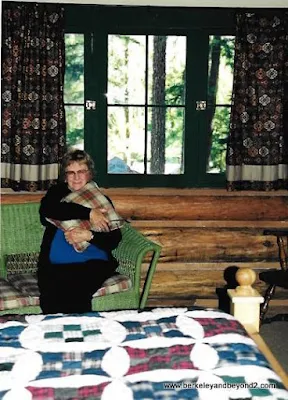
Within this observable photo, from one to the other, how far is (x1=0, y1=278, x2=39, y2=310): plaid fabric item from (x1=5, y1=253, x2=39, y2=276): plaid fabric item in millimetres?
509

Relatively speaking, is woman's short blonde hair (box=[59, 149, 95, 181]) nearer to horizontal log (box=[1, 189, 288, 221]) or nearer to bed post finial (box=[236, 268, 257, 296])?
horizontal log (box=[1, 189, 288, 221])

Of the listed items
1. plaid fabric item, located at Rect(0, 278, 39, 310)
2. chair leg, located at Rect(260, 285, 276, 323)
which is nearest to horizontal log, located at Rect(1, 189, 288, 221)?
chair leg, located at Rect(260, 285, 276, 323)

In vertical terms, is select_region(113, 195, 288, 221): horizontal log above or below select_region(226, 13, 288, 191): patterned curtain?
below

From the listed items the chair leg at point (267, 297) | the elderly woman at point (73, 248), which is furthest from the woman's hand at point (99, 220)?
the chair leg at point (267, 297)

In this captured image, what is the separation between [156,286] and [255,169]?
46.6 inches

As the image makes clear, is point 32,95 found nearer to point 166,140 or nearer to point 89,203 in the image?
point 166,140

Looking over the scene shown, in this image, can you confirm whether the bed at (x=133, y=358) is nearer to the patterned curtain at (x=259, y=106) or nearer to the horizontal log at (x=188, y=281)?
the horizontal log at (x=188, y=281)

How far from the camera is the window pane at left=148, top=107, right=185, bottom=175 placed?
5.33 meters

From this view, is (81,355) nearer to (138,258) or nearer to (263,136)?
(138,258)

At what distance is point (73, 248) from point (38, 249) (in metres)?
0.54

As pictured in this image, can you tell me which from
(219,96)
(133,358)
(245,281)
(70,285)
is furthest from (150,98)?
(133,358)

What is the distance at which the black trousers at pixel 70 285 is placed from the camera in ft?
12.3

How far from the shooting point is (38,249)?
438 cm

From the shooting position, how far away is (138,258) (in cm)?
394
